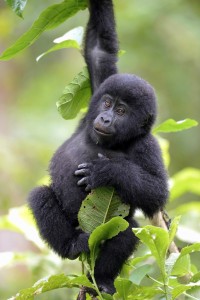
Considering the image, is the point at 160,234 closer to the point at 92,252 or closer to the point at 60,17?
the point at 92,252

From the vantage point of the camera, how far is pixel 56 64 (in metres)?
11.1

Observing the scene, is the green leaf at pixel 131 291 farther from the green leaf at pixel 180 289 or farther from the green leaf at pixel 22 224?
the green leaf at pixel 22 224

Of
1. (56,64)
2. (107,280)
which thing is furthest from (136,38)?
(107,280)

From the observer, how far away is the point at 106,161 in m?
3.82

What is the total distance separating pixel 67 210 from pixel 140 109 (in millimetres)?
804

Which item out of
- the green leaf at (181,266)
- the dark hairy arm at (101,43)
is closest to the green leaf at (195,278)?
the green leaf at (181,266)

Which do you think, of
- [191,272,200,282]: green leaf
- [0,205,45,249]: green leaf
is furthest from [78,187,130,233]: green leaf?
[0,205,45,249]: green leaf

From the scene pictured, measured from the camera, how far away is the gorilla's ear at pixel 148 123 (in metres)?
4.20

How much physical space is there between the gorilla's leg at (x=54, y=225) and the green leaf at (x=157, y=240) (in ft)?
2.47

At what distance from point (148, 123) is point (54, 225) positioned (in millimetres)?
900

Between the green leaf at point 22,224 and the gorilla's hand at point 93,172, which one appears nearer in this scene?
the gorilla's hand at point 93,172

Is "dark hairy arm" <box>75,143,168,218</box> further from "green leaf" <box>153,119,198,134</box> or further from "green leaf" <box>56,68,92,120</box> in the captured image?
"green leaf" <box>56,68,92,120</box>

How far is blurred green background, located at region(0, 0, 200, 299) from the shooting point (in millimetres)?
8594

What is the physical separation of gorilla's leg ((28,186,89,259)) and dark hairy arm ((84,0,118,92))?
0.79 metres
